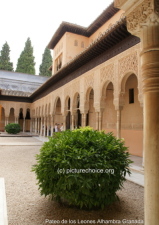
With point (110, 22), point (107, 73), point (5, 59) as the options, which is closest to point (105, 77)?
point (107, 73)

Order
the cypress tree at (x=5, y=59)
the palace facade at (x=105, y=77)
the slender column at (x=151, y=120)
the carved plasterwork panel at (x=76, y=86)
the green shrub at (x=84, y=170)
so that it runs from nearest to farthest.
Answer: the slender column at (x=151, y=120), the green shrub at (x=84, y=170), the palace facade at (x=105, y=77), the carved plasterwork panel at (x=76, y=86), the cypress tree at (x=5, y=59)

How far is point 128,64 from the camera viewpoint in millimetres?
7863

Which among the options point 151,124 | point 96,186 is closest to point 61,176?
point 96,186

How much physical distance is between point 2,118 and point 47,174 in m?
29.3

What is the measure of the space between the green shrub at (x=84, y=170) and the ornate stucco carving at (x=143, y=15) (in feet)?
6.61

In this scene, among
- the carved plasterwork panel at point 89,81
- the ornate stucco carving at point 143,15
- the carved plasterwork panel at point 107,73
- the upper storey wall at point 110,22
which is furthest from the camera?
the upper storey wall at point 110,22

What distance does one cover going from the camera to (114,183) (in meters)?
3.21

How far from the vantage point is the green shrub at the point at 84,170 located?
2.95 meters

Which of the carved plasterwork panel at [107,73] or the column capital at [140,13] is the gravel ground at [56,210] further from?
the carved plasterwork panel at [107,73]

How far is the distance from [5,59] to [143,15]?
4691cm

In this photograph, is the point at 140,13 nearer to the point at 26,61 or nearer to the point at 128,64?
the point at 128,64

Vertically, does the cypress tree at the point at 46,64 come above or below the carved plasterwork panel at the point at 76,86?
above

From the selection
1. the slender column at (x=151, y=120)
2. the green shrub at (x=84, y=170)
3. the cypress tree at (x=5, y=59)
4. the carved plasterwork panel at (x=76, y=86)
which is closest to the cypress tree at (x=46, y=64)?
the cypress tree at (x=5, y=59)

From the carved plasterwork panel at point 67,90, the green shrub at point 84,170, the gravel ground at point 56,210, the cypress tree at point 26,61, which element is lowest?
the gravel ground at point 56,210
